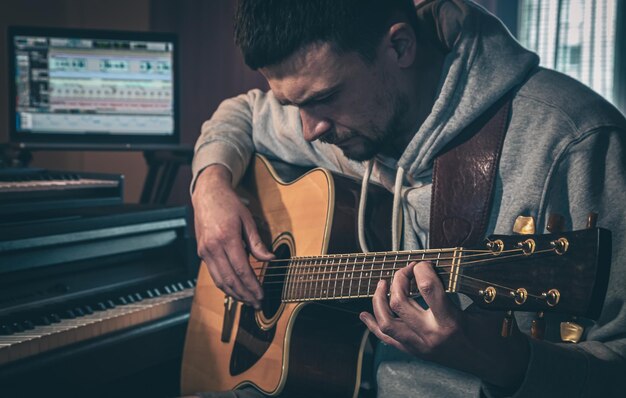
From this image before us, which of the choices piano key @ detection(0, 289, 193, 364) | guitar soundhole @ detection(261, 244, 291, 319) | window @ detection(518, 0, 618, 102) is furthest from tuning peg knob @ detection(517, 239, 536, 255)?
window @ detection(518, 0, 618, 102)

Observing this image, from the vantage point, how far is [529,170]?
3.79 feet

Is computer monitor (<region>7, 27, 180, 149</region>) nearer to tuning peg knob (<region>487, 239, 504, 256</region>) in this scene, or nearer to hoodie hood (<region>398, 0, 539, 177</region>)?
hoodie hood (<region>398, 0, 539, 177</region>)

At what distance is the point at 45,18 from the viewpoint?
3701 mm

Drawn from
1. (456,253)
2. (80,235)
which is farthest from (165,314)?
(456,253)

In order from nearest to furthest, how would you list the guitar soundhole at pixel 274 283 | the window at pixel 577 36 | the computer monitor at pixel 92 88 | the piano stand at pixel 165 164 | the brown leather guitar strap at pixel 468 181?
the brown leather guitar strap at pixel 468 181 < the guitar soundhole at pixel 274 283 < the computer monitor at pixel 92 88 < the piano stand at pixel 165 164 < the window at pixel 577 36

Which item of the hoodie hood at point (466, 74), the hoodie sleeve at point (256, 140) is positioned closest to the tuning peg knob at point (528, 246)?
the hoodie hood at point (466, 74)

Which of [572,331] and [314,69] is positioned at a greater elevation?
[314,69]

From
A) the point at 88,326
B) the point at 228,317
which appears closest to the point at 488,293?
the point at 228,317

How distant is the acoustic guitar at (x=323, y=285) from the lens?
0.93m

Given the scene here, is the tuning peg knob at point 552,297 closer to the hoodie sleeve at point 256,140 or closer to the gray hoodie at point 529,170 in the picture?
the gray hoodie at point 529,170

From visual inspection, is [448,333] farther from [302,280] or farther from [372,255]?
[302,280]

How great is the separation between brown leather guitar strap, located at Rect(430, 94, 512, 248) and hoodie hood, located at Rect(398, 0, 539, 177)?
0.06 ft

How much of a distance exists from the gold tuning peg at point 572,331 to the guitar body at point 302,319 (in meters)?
0.40

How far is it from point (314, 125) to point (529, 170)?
409 millimetres
